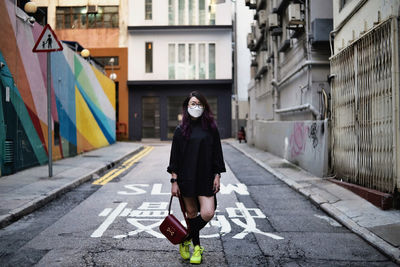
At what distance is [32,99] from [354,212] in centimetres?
992

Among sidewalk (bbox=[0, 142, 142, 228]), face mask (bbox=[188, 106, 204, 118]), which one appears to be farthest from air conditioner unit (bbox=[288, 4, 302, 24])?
face mask (bbox=[188, 106, 204, 118])

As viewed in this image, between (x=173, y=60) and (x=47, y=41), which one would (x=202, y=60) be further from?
(x=47, y=41)

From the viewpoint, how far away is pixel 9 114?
11164 mm

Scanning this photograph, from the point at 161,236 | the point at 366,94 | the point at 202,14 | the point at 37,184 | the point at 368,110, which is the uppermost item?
the point at 202,14

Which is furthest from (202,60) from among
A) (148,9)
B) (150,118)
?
(150,118)

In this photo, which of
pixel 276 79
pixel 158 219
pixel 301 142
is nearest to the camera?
pixel 158 219

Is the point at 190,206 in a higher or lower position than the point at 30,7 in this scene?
lower

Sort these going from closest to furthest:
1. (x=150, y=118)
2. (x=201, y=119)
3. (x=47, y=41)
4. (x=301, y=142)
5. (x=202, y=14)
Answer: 1. (x=201, y=119)
2. (x=47, y=41)
3. (x=301, y=142)
4. (x=202, y=14)
5. (x=150, y=118)

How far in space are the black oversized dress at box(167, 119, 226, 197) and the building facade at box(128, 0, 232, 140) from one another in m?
30.6

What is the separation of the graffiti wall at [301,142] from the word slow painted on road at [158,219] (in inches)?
149

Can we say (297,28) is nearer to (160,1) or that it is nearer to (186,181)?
(186,181)

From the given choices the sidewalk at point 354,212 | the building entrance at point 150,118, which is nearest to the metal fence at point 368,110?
the sidewalk at point 354,212

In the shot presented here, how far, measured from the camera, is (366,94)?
27.5 ft

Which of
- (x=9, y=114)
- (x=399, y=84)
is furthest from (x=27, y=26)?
(x=399, y=84)
